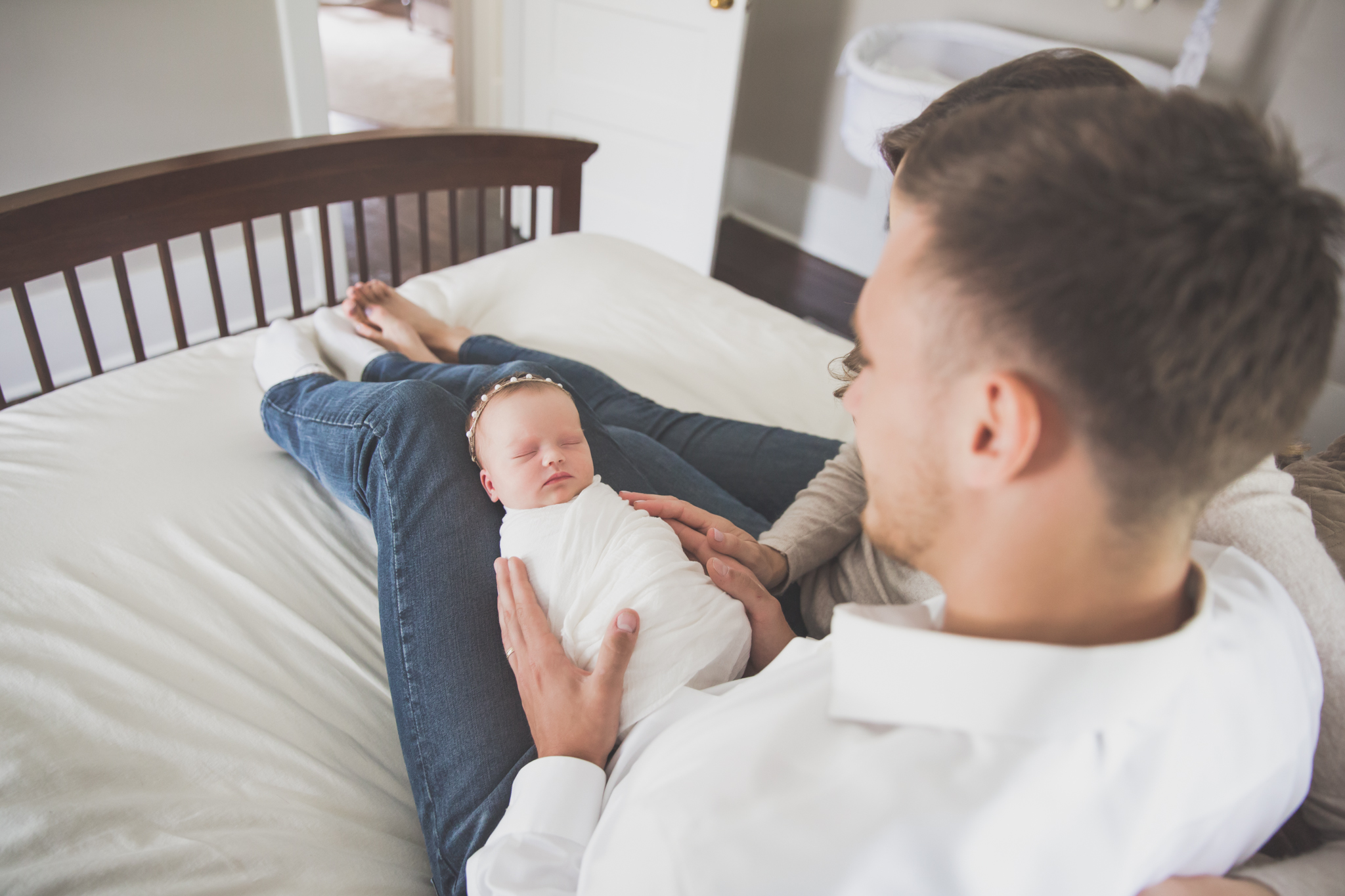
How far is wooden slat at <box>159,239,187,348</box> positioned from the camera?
1654mm

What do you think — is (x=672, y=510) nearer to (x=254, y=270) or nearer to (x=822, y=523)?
(x=822, y=523)

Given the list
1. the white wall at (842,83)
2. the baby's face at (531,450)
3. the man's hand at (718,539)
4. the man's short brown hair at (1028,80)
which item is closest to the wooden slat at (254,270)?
the baby's face at (531,450)

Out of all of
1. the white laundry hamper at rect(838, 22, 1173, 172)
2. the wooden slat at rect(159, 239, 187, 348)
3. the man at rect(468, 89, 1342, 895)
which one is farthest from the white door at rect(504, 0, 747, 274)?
the man at rect(468, 89, 1342, 895)

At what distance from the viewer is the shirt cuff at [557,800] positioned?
79cm

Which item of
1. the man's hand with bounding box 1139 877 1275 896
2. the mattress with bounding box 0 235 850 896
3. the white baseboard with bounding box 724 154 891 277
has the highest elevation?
the man's hand with bounding box 1139 877 1275 896

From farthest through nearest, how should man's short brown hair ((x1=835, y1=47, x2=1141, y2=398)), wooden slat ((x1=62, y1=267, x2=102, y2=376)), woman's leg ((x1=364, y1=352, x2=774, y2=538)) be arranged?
wooden slat ((x1=62, y1=267, x2=102, y2=376)), woman's leg ((x1=364, y1=352, x2=774, y2=538)), man's short brown hair ((x1=835, y1=47, x2=1141, y2=398))

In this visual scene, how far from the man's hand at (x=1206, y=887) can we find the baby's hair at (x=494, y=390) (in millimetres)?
977

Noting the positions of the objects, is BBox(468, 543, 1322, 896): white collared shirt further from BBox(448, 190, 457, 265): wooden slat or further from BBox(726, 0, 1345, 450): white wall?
BBox(726, 0, 1345, 450): white wall

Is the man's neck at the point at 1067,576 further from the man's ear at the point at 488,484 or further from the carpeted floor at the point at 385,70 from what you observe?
the carpeted floor at the point at 385,70

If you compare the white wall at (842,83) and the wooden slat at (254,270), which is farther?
the white wall at (842,83)

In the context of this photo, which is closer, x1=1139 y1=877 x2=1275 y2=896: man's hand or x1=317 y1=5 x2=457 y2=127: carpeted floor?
x1=1139 y1=877 x2=1275 y2=896: man's hand

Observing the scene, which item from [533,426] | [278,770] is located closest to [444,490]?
[533,426]

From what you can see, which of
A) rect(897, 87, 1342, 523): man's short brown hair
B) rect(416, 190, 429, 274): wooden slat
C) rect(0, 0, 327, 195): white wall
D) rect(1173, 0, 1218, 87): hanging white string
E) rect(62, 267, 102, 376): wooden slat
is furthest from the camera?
rect(1173, 0, 1218, 87): hanging white string

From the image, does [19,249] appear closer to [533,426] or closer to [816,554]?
[533,426]
